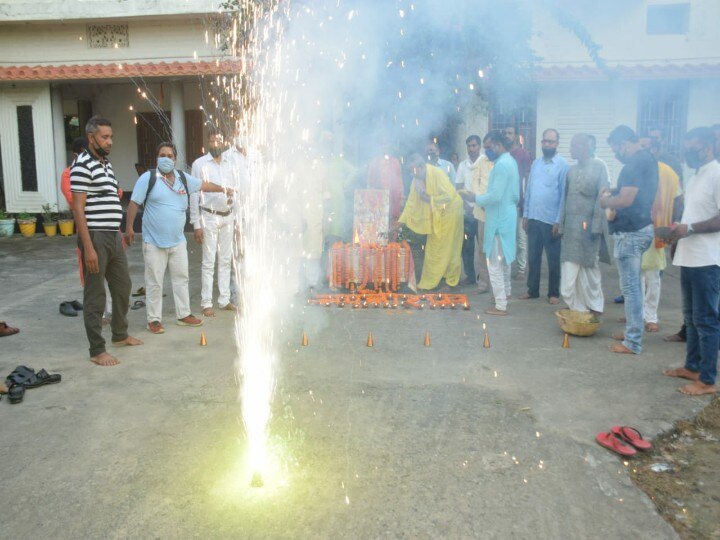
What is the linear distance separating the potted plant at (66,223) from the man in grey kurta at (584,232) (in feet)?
34.7

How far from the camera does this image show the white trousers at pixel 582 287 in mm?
6156

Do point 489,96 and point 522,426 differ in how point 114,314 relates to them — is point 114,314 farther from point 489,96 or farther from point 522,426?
point 489,96

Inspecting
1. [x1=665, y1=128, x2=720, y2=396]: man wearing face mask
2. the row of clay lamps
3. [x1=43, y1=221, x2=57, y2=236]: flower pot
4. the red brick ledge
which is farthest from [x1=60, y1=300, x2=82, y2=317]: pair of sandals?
[x1=43, y1=221, x2=57, y2=236]: flower pot

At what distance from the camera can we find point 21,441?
3625mm

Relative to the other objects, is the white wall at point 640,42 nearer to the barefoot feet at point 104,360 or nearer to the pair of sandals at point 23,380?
the barefoot feet at point 104,360

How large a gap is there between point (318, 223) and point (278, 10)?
9.48ft

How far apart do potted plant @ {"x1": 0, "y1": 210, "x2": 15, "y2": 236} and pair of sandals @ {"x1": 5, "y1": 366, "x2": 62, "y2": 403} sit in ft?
32.4

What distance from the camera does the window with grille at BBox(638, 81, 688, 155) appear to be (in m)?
13.4

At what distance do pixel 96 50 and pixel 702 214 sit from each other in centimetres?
1315

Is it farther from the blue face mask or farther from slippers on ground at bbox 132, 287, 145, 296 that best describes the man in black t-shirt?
slippers on ground at bbox 132, 287, 145, 296

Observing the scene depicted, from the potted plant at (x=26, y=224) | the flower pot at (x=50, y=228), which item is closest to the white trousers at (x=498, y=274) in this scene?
the flower pot at (x=50, y=228)

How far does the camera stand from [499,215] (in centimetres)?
683

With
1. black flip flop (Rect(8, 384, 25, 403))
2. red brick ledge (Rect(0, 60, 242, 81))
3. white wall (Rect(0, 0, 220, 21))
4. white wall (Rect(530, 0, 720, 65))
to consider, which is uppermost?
white wall (Rect(0, 0, 220, 21))

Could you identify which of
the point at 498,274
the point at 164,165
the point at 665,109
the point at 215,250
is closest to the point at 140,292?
the point at 215,250
